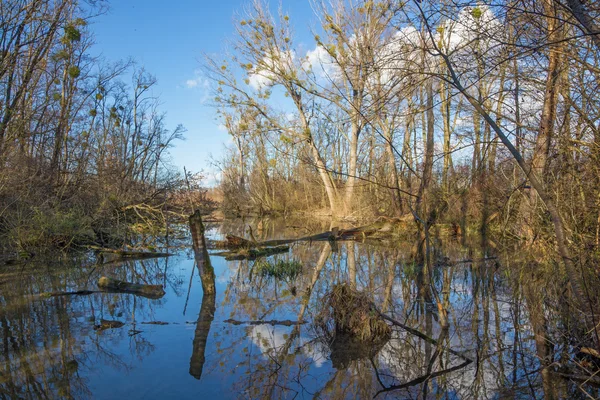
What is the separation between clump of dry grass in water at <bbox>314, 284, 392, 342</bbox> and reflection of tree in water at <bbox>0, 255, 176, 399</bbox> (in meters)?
1.91

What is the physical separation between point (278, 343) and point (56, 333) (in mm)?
2545

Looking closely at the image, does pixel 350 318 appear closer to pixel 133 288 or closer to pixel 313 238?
pixel 133 288

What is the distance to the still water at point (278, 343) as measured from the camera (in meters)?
3.64

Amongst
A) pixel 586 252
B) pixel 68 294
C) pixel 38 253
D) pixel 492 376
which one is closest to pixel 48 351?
pixel 68 294

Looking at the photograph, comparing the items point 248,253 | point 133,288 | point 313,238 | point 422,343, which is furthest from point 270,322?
point 313,238

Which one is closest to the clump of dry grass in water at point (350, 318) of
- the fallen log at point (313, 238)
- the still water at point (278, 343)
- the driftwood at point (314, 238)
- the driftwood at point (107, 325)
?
the still water at point (278, 343)

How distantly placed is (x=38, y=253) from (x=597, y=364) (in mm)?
11361

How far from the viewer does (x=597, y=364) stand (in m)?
3.55

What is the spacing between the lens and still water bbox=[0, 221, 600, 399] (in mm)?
3637

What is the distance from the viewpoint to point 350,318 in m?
4.74

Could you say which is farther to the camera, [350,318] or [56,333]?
[56,333]

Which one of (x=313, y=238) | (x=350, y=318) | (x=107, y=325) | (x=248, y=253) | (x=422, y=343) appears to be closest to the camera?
(x=422, y=343)

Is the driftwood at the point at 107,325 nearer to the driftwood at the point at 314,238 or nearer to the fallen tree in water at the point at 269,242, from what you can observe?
the fallen tree in water at the point at 269,242

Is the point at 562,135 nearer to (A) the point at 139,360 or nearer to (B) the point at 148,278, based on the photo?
(A) the point at 139,360
